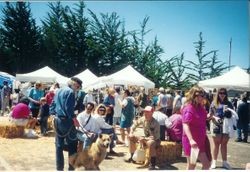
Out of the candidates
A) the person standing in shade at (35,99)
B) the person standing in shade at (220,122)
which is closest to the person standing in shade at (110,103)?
the person standing in shade at (35,99)

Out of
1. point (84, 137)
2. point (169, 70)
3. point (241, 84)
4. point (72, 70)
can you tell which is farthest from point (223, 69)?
point (84, 137)

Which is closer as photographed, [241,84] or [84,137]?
[84,137]

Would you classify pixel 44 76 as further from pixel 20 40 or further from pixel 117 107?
pixel 117 107

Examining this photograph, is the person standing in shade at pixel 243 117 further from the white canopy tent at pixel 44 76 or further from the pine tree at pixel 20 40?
the pine tree at pixel 20 40

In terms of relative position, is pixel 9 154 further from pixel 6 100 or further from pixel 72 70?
pixel 6 100

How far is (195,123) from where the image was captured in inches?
156

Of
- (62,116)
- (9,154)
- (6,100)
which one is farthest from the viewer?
(6,100)

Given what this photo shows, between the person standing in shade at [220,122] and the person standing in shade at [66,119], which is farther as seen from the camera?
the person standing in shade at [220,122]

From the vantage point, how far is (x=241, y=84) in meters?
10.2

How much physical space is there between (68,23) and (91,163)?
24.3 feet

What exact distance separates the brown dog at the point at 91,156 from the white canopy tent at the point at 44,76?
6.77m

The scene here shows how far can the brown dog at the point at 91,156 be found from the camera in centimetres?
463

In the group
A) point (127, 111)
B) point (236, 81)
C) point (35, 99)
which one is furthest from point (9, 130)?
point (236, 81)

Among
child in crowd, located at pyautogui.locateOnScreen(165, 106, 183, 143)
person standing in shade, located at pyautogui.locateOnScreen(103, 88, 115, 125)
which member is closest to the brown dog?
child in crowd, located at pyautogui.locateOnScreen(165, 106, 183, 143)
